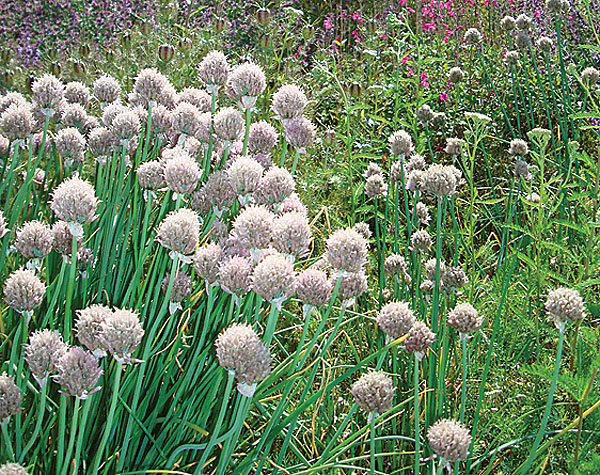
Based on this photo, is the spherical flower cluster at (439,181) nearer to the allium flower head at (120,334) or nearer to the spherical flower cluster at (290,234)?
the spherical flower cluster at (290,234)

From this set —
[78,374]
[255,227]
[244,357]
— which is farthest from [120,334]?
[255,227]

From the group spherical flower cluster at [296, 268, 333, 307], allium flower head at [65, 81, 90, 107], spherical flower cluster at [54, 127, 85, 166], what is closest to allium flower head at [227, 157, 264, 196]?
spherical flower cluster at [296, 268, 333, 307]

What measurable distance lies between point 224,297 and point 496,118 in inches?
110

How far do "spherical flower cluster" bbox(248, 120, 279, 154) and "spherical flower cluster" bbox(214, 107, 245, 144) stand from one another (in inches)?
5.9

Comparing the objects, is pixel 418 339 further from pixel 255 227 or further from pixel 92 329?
pixel 92 329

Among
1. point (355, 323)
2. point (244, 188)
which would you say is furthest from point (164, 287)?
point (355, 323)

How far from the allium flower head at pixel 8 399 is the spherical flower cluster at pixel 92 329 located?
138mm

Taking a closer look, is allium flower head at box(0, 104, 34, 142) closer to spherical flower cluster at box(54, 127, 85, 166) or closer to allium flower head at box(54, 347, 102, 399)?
spherical flower cluster at box(54, 127, 85, 166)

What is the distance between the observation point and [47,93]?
181cm

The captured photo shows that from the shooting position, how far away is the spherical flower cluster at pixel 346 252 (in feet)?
4.24

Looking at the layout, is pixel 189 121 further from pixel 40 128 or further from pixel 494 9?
pixel 494 9

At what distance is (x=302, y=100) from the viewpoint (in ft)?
5.38

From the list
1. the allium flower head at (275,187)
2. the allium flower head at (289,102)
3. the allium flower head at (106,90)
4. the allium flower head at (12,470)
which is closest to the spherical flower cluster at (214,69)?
the allium flower head at (289,102)

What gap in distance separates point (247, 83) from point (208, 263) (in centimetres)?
47
